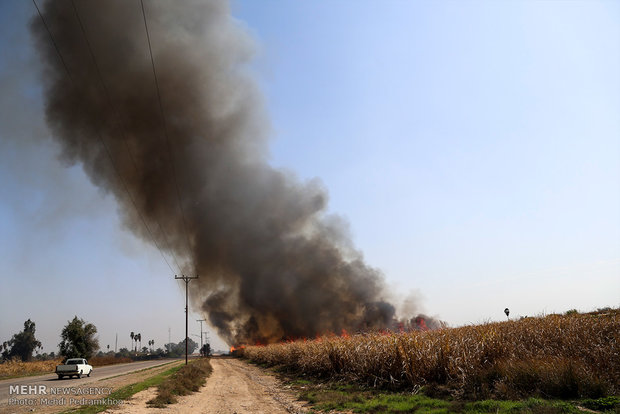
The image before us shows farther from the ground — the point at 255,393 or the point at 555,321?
the point at 555,321

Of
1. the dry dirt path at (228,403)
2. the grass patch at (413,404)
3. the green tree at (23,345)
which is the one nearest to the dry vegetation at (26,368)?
the dry dirt path at (228,403)

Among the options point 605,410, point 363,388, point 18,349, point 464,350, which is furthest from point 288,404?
point 18,349

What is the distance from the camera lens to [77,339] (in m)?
66.6

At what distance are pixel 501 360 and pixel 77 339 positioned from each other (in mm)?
72956

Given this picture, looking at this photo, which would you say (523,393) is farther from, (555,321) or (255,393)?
(255,393)

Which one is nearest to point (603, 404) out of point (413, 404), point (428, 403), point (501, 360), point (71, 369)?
point (501, 360)

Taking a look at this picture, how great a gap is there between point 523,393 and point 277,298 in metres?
57.8

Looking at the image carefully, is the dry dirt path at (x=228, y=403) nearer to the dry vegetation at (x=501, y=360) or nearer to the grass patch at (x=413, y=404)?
the grass patch at (x=413, y=404)

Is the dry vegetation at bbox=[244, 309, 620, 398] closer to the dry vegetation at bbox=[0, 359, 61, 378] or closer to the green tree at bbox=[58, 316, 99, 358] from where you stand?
the dry vegetation at bbox=[0, 359, 61, 378]

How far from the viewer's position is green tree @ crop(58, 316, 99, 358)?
66.2 m

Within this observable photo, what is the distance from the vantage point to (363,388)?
15.0 m

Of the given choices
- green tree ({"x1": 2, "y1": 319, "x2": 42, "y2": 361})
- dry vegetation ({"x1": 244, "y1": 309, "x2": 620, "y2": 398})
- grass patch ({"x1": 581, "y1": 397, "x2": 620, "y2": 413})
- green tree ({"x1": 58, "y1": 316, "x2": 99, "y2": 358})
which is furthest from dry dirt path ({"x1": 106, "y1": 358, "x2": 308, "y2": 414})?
green tree ({"x1": 2, "y1": 319, "x2": 42, "y2": 361})

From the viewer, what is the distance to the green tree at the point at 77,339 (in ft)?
217

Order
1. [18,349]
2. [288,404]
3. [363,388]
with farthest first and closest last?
[18,349], [363,388], [288,404]
